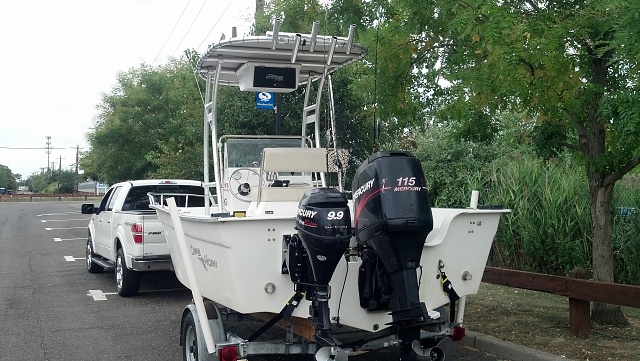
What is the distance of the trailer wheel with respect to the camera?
5820 mm

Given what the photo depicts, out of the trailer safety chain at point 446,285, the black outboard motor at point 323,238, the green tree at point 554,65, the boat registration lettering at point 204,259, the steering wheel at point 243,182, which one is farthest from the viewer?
the steering wheel at point 243,182

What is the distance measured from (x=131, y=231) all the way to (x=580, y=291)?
20.7 ft

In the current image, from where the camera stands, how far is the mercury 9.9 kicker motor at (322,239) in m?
4.64

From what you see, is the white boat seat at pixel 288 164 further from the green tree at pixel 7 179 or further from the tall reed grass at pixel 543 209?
the green tree at pixel 7 179

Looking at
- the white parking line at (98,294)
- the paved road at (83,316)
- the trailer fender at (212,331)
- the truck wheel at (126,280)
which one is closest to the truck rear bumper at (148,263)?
the truck wheel at (126,280)

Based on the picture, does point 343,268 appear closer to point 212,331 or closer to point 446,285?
point 446,285

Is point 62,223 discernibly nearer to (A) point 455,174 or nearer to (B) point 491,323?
(A) point 455,174

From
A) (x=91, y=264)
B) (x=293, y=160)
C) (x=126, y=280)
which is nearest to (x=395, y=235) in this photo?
(x=293, y=160)

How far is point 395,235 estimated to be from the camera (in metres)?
4.71

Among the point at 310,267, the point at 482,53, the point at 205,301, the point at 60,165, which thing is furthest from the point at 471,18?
the point at 60,165

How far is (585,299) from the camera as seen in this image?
269 inches

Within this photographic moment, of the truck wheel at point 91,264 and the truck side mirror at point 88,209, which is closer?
the truck side mirror at point 88,209

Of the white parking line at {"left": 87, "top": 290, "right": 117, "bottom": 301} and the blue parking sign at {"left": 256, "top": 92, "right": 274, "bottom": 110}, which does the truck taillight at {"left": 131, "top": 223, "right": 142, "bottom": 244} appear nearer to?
the white parking line at {"left": 87, "top": 290, "right": 117, "bottom": 301}

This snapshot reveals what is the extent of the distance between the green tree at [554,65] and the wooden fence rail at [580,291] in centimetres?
74
